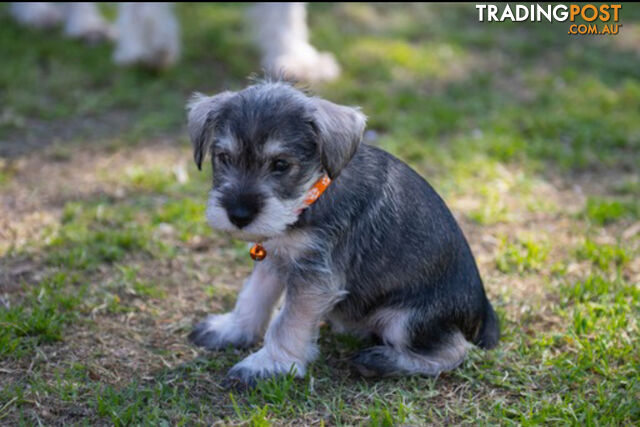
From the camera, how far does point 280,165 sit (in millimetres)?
3361

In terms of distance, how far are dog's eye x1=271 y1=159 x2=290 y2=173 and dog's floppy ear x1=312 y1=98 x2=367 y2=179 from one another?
18 centimetres

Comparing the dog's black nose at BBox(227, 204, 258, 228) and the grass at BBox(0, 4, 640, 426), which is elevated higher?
the dog's black nose at BBox(227, 204, 258, 228)

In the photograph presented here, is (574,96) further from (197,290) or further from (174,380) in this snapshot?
(174,380)

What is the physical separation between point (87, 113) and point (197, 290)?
3521 mm

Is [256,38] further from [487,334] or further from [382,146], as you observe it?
[487,334]

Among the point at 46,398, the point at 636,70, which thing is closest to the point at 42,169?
the point at 46,398

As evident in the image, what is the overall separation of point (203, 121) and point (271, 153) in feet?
1.72

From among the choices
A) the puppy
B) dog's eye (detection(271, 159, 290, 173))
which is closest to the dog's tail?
the puppy

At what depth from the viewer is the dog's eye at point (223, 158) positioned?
342cm

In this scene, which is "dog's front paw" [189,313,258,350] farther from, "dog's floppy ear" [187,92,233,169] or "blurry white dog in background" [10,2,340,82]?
"blurry white dog in background" [10,2,340,82]

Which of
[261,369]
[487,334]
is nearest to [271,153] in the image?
[261,369]

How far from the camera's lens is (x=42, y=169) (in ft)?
20.2

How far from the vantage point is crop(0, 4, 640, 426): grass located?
140 inches

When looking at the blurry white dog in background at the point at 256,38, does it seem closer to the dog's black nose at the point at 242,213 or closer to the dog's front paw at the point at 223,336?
the dog's front paw at the point at 223,336
